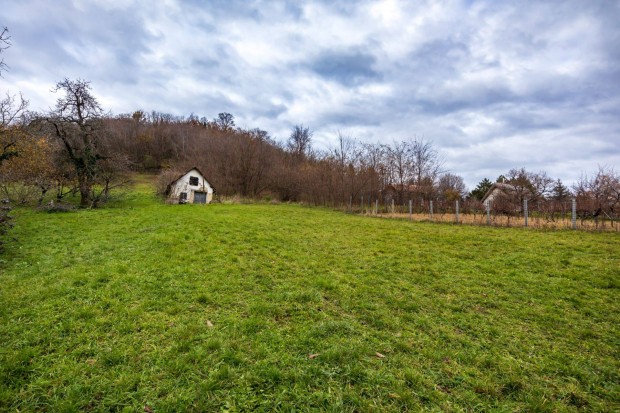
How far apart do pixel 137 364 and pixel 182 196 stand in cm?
3014

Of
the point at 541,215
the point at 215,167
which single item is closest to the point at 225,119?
the point at 215,167

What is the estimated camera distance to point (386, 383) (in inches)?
124

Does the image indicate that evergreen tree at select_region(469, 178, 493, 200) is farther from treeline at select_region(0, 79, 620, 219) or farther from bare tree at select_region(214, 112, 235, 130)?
bare tree at select_region(214, 112, 235, 130)

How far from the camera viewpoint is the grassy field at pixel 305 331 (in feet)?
9.71

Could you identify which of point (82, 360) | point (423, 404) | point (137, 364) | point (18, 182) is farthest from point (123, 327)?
point (18, 182)

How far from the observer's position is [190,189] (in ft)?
103

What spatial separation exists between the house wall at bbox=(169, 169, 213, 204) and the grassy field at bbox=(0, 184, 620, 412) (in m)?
22.9

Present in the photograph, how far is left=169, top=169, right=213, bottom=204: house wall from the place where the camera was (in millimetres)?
30391

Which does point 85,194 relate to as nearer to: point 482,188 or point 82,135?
point 82,135

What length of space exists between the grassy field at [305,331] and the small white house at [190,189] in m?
22.9

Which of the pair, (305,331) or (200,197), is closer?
(305,331)

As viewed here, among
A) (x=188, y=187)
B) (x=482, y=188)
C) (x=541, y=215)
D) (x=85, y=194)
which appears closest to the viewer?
(x=541, y=215)

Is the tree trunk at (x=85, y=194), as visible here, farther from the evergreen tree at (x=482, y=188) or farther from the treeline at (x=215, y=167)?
the evergreen tree at (x=482, y=188)

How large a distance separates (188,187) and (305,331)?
30.6 meters
